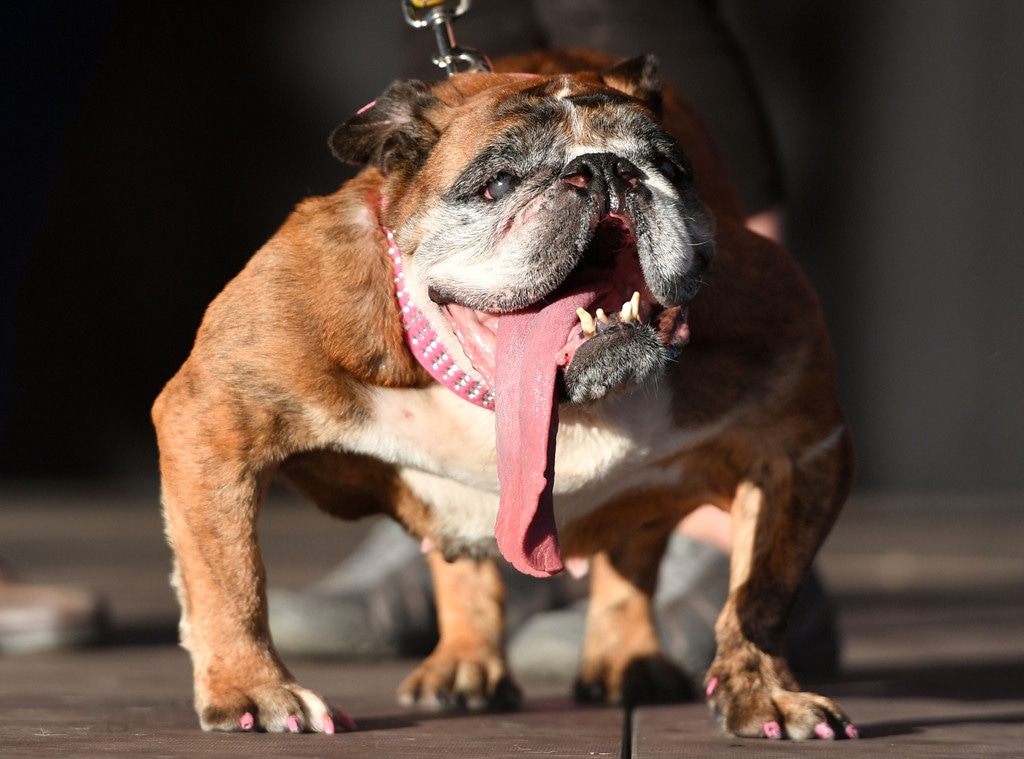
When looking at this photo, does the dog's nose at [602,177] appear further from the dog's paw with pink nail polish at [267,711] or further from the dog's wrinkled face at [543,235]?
the dog's paw with pink nail polish at [267,711]

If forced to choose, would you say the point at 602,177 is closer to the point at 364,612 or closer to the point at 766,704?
the point at 766,704

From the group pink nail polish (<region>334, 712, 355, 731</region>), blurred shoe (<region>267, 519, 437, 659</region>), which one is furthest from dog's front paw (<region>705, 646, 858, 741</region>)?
blurred shoe (<region>267, 519, 437, 659</region>)

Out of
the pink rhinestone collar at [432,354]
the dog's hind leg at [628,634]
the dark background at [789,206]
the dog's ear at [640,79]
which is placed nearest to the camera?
the pink rhinestone collar at [432,354]

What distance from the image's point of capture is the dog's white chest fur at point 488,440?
2814mm

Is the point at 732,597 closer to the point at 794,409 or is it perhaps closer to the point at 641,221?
the point at 794,409

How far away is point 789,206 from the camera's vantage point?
8312 mm

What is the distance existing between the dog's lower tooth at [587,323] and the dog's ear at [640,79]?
1.85 feet

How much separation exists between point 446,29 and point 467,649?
139 cm

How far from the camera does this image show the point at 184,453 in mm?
2732

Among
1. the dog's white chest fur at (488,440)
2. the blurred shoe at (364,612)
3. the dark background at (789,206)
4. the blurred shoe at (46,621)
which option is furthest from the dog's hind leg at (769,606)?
the dark background at (789,206)

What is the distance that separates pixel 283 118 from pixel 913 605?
5393mm

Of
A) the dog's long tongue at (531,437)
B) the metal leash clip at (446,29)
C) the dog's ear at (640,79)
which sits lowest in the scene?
the dog's long tongue at (531,437)

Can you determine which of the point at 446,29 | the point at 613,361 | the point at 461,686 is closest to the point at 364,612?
the point at 461,686

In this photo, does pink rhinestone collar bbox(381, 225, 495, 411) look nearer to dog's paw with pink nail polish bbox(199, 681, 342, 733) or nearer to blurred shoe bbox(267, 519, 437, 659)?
dog's paw with pink nail polish bbox(199, 681, 342, 733)
